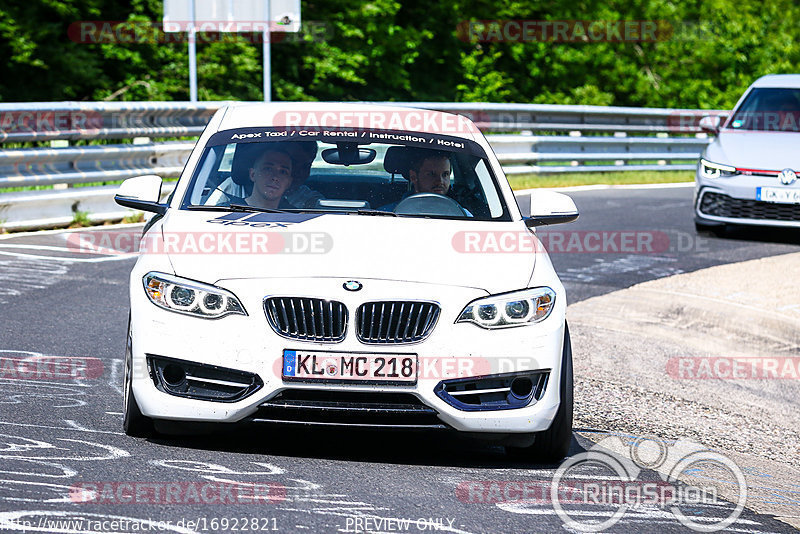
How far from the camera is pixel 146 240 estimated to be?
5.95 meters

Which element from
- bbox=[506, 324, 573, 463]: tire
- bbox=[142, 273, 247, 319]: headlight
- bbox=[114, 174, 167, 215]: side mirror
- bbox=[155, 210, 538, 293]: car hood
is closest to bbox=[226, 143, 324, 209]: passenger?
bbox=[155, 210, 538, 293]: car hood

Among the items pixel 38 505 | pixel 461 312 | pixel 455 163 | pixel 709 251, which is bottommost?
pixel 709 251

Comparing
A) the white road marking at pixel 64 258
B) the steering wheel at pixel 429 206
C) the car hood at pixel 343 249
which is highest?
the steering wheel at pixel 429 206

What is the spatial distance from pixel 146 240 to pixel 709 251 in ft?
30.2

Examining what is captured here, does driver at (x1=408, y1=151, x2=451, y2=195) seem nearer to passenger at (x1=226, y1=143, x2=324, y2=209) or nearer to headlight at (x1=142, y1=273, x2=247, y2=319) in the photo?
passenger at (x1=226, y1=143, x2=324, y2=209)

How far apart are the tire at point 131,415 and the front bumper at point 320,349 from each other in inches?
3.4

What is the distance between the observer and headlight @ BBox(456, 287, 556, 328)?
5.29 metres

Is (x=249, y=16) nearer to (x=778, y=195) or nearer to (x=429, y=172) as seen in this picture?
(x=778, y=195)

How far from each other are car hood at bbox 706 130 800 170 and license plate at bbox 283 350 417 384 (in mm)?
9544

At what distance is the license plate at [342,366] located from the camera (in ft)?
16.8

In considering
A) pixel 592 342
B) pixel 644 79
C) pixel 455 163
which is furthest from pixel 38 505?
pixel 644 79

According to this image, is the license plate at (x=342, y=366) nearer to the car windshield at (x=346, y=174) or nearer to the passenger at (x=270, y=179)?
the car windshield at (x=346, y=174)

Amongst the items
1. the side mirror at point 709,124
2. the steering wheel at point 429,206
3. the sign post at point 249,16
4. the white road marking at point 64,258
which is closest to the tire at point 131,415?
the steering wheel at point 429,206

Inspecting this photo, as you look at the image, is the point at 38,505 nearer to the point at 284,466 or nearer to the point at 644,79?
the point at 284,466
